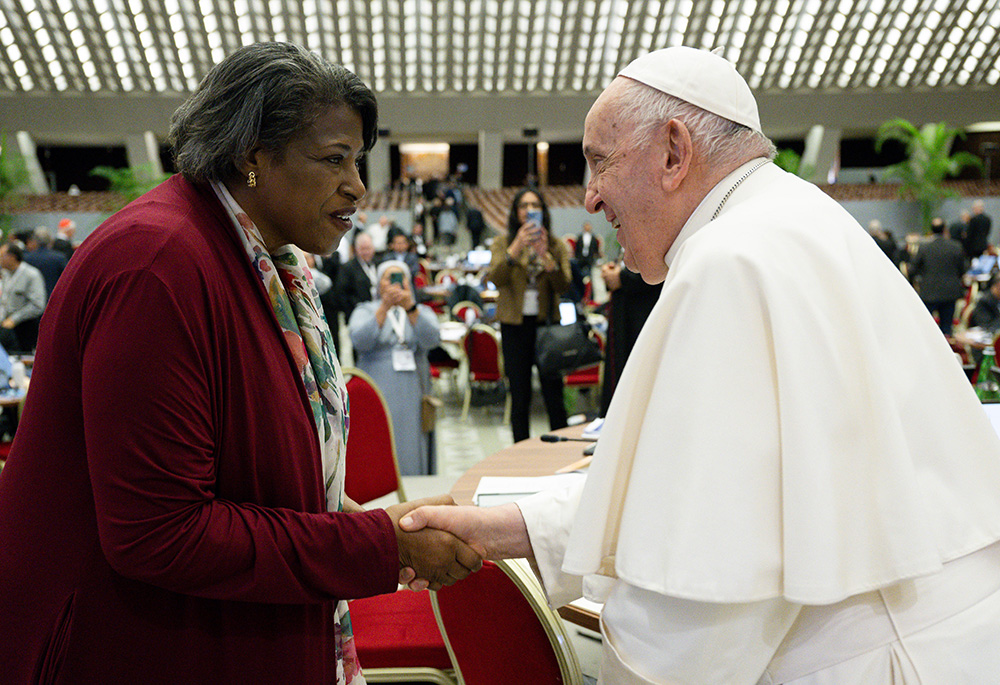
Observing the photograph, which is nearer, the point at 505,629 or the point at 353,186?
the point at 353,186

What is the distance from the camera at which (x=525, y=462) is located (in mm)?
2738

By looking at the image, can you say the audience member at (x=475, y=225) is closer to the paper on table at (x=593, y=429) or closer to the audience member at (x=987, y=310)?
the audience member at (x=987, y=310)

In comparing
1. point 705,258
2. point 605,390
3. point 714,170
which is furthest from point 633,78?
point 605,390

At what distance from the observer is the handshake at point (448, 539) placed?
1.43 metres

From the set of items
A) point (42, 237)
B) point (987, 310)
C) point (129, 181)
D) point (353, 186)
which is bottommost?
point (129, 181)

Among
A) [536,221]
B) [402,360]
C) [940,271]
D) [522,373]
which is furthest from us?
[940,271]

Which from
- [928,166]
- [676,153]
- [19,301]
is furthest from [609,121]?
[928,166]

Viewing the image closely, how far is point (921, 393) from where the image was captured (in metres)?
1.19

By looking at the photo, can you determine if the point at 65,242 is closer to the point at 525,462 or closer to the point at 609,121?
the point at 525,462

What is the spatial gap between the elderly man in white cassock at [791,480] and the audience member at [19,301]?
769 cm

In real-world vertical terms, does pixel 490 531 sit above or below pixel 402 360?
above

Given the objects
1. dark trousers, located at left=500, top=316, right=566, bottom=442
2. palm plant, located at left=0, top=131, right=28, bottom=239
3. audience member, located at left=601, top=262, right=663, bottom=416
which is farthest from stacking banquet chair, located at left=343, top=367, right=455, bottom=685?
palm plant, located at left=0, top=131, right=28, bottom=239

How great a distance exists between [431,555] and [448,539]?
0.16 feet

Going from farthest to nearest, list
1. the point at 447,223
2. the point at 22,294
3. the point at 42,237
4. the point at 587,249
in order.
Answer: the point at 447,223 < the point at 587,249 < the point at 42,237 < the point at 22,294
